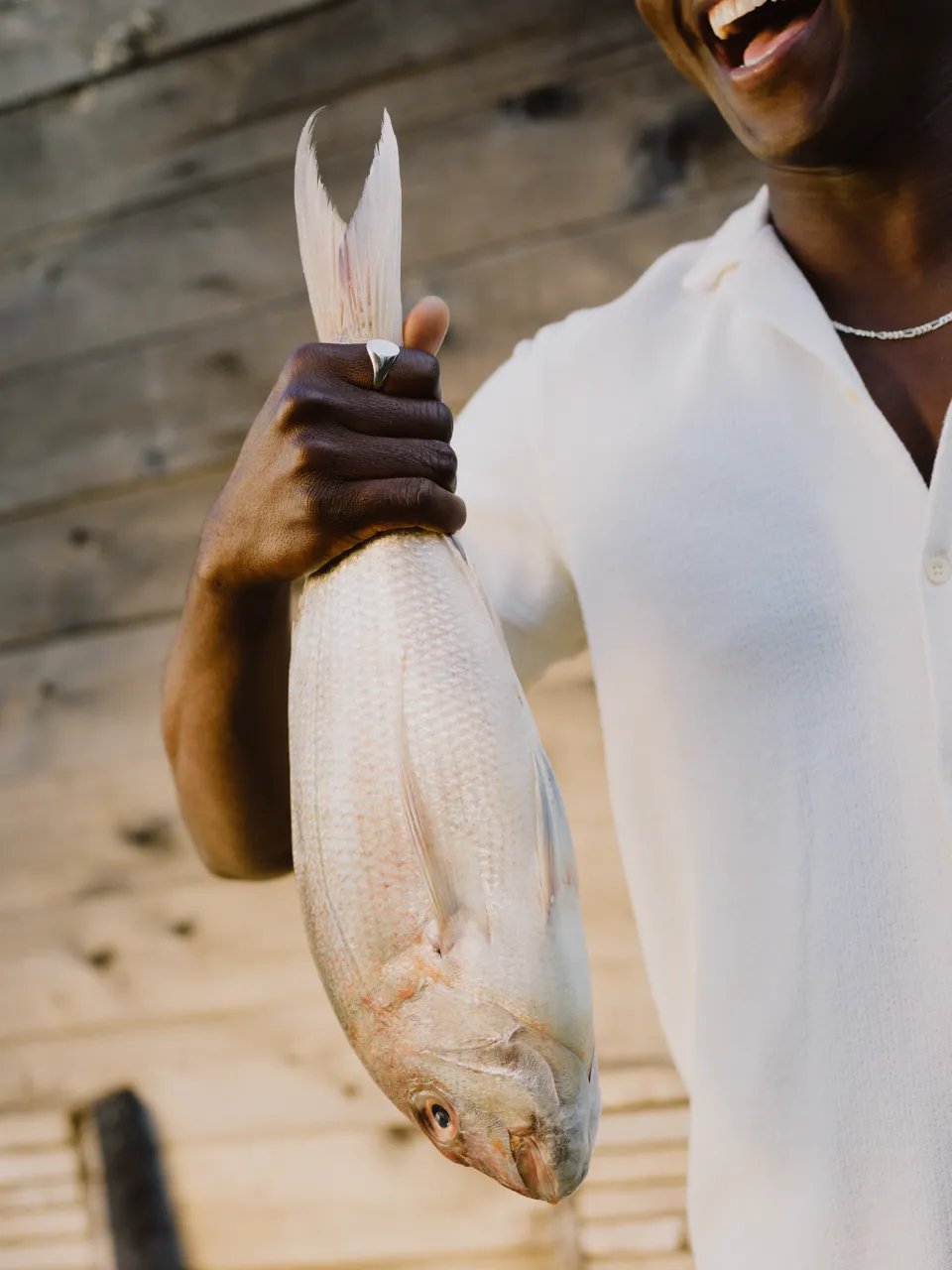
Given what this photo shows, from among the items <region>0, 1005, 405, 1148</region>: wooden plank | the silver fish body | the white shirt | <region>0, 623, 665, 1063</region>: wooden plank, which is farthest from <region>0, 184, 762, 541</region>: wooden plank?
the silver fish body

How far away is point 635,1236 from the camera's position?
1816 millimetres

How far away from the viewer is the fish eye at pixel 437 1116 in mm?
A: 908

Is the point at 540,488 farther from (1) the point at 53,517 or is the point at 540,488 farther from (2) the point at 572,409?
(1) the point at 53,517

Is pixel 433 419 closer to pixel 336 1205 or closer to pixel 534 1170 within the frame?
pixel 534 1170

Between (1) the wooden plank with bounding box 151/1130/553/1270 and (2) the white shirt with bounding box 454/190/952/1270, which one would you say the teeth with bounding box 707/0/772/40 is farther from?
(1) the wooden plank with bounding box 151/1130/553/1270

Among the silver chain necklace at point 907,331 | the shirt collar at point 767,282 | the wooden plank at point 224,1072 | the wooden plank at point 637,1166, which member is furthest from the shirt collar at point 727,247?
the wooden plank at point 224,1072

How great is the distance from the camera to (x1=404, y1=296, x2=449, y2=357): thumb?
1.04 m

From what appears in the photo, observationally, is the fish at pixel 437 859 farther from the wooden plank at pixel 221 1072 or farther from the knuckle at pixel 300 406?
the wooden plank at pixel 221 1072

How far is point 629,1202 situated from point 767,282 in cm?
126

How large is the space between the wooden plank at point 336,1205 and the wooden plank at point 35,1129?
0.60 feet

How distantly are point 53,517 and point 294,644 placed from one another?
143 centimetres

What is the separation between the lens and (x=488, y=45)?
1.92 meters

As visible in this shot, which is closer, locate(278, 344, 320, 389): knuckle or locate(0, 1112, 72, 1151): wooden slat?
locate(278, 344, 320, 389): knuckle

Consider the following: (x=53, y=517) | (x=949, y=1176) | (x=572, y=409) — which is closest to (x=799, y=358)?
(x=572, y=409)
